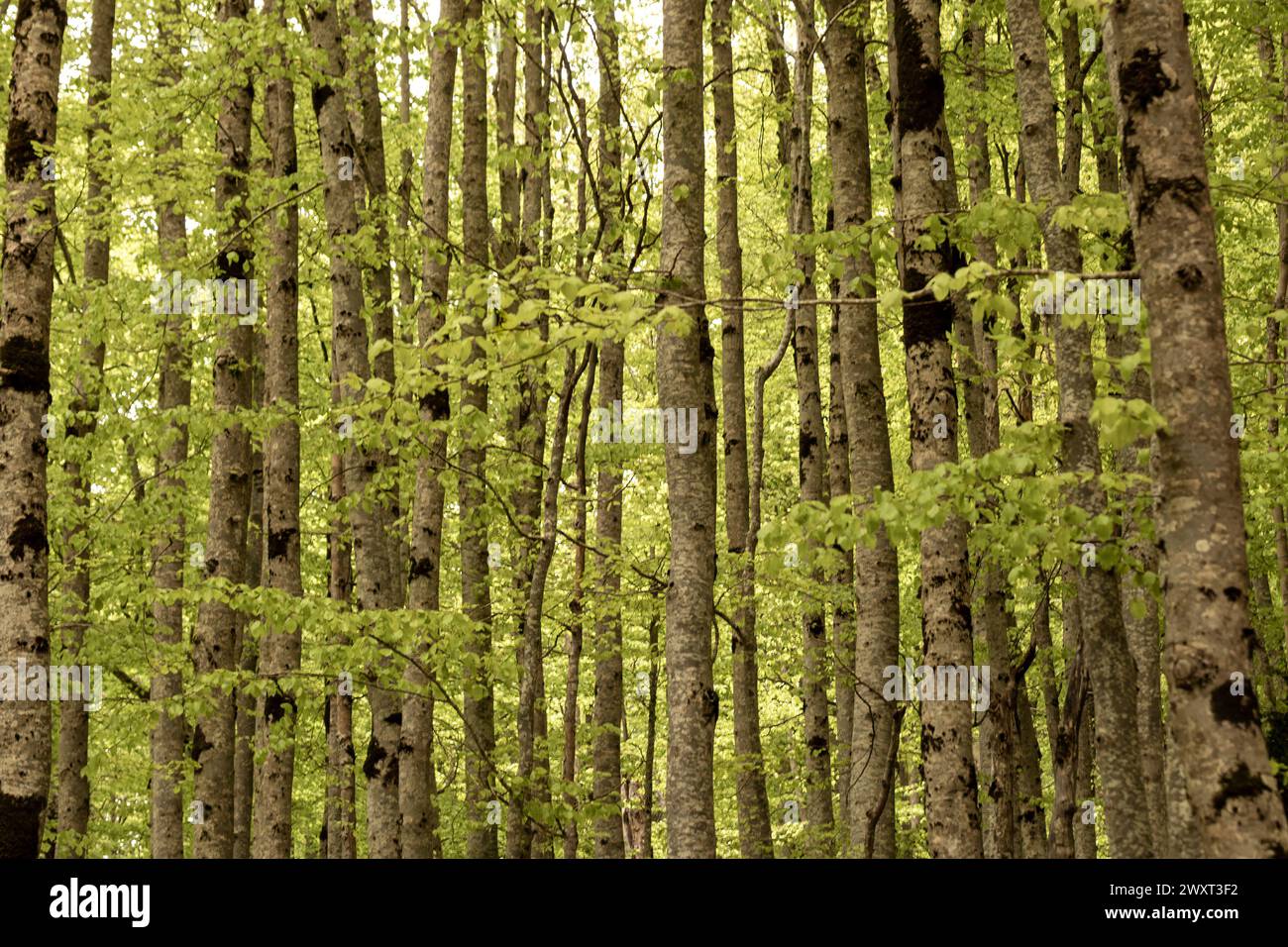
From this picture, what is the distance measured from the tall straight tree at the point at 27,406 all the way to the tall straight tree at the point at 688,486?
4.13 m

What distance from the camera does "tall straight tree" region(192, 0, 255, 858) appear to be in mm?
13422

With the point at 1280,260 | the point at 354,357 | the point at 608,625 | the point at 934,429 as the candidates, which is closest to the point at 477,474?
the point at 354,357

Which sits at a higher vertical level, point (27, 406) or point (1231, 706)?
point (27, 406)

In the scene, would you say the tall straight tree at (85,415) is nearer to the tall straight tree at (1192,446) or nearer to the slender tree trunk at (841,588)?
the slender tree trunk at (841,588)

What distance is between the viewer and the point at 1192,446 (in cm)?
503

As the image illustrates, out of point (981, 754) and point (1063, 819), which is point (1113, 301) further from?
point (981, 754)

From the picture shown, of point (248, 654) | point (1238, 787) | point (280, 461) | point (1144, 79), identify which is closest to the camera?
point (1238, 787)

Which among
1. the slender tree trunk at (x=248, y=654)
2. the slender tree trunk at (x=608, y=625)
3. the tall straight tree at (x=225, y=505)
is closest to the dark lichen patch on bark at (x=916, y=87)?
the slender tree trunk at (x=608, y=625)

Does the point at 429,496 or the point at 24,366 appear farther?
the point at 429,496

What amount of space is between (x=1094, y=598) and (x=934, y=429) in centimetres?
377

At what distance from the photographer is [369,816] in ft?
36.7

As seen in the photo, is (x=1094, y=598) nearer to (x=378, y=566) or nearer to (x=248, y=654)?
(x=378, y=566)
